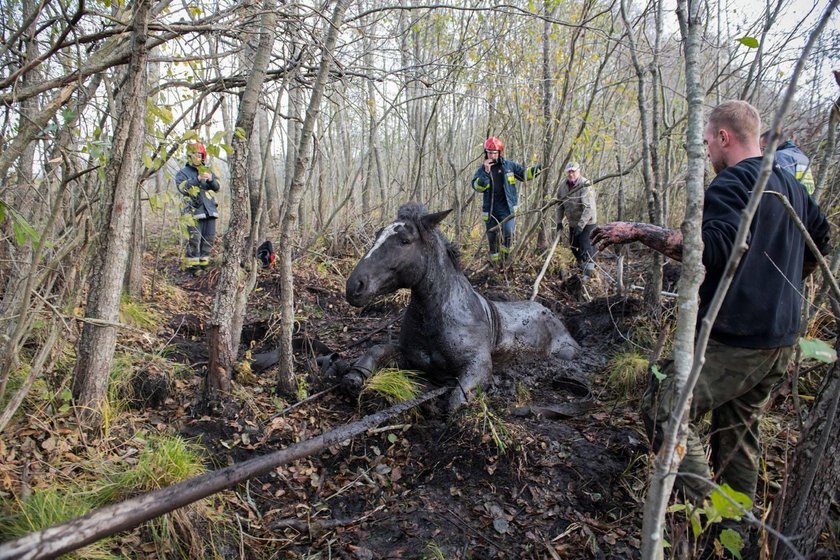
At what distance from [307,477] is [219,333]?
1.33 m

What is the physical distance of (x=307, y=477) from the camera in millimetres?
3459

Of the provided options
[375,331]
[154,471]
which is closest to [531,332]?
[375,331]

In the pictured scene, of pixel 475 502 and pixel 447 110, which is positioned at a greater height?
pixel 447 110

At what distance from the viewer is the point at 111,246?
3.14 m

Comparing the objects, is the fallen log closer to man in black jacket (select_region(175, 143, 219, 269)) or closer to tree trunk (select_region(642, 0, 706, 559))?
tree trunk (select_region(642, 0, 706, 559))

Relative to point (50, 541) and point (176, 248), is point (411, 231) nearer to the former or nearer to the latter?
point (50, 541)

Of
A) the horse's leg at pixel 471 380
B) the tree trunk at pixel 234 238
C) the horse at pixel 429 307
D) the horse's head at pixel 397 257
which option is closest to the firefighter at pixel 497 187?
the horse at pixel 429 307

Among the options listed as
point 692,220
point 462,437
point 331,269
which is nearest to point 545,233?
point 331,269

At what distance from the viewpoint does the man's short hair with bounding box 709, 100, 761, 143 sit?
8.50ft

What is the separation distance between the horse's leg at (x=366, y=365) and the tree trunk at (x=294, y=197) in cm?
50

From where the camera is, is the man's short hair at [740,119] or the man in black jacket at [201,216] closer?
the man's short hair at [740,119]

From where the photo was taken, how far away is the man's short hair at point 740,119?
259 cm

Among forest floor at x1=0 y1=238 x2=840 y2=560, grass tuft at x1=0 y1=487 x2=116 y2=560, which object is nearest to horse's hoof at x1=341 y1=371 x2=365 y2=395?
forest floor at x1=0 y1=238 x2=840 y2=560

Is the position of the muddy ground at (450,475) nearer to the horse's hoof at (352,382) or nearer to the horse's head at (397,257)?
the horse's hoof at (352,382)
